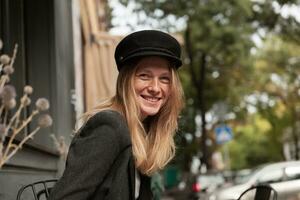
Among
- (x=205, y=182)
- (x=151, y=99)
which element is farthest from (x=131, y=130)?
(x=205, y=182)

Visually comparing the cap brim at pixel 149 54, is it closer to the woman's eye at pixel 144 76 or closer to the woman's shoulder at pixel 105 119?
the woman's eye at pixel 144 76

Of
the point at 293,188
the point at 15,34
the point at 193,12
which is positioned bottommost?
the point at 293,188

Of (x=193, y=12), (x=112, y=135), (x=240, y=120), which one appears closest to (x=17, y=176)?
(x=112, y=135)

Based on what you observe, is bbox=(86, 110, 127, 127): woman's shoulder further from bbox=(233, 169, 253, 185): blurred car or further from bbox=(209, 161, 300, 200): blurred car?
bbox=(233, 169, 253, 185): blurred car

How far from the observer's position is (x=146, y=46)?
2.24 metres

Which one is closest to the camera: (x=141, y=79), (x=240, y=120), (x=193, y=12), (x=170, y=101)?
(x=141, y=79)

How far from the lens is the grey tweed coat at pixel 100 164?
1880 mm

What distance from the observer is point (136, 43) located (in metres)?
2.26

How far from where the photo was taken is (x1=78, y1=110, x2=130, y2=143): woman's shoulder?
78.3 inches

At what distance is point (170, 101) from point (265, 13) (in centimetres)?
1569

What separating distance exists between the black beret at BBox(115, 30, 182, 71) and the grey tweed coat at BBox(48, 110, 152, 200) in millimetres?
269

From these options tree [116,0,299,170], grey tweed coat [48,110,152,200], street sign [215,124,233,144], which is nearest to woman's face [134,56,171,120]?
grey tweed coat [48,110,152,200]

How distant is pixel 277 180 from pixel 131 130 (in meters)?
11.8

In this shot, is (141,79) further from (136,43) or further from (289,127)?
(289,127)
